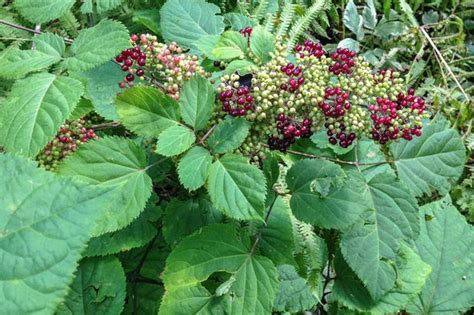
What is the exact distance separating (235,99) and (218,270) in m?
0.60

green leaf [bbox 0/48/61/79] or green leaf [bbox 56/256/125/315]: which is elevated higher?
green leaf [bbox 0/48/61/79]

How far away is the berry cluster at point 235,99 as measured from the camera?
1578mm

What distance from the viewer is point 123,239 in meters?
1.67

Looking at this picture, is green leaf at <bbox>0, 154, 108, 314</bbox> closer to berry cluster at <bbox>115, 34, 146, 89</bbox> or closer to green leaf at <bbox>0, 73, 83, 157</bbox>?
green leaf at <bbox>0, 73, 83, 157</bbox>

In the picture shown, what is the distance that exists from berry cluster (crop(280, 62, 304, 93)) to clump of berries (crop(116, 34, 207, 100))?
1.01ft

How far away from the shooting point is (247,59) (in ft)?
5.69

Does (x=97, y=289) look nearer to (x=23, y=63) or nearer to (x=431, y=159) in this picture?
(x=23, y=63)

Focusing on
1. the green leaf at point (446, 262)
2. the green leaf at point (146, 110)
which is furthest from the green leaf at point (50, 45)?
the green leaf at point (446, 262)

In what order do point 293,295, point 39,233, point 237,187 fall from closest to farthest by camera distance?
point 39,233, point 237,187, point 293,295

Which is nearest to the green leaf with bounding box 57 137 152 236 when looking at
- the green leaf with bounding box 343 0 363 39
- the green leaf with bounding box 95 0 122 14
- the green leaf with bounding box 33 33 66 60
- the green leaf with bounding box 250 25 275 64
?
the green leaf with bounding box 33 33 66 60

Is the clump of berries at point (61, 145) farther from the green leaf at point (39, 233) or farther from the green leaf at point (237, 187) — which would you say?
the green leaf at point (39, 233)

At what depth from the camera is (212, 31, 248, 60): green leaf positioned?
1.68m

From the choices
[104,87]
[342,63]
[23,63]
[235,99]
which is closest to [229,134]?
[235,99]

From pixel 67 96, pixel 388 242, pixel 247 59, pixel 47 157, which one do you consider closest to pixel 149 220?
pixel 47 157
